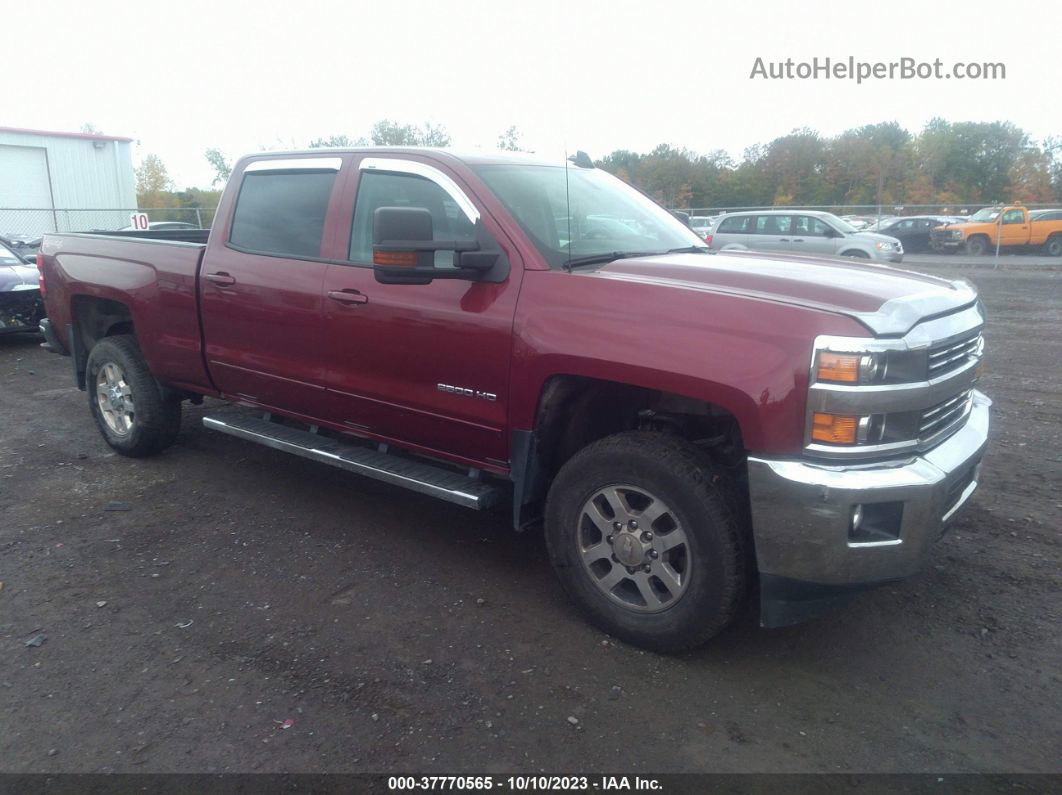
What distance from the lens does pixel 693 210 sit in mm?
30234

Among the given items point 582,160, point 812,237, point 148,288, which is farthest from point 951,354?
point 812,237

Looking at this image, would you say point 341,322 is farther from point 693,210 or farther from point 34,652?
point 693,210

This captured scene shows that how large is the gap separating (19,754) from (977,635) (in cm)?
374

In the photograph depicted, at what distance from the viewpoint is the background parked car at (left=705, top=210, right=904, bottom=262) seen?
63.6 ft

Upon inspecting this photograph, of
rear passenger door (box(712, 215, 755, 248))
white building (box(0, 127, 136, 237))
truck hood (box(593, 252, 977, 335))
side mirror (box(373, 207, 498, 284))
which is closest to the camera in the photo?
truck hood (box(593, 252, 977, 335))

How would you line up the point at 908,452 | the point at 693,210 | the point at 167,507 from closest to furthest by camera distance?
the point at 908,452 < the point at 167,507 < the point at 693,210

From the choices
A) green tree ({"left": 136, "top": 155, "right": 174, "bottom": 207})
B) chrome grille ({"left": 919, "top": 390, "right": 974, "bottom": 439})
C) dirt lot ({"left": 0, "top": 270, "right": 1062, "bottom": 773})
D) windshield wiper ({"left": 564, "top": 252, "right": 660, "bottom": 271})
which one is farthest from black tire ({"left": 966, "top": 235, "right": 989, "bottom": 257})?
green tree ({"left": 136, "top": 155, "right": 174, "bottom": 207})

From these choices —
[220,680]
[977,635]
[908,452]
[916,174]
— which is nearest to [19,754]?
[220,680]

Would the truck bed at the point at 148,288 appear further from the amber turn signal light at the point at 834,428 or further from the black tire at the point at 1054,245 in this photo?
the black tire at the point at 1054,245

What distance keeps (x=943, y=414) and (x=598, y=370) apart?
1.39 m

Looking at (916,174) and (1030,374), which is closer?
(1030,374)

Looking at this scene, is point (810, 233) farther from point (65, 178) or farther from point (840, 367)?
point (65, 178)

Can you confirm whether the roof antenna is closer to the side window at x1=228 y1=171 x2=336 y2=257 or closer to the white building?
the side window at x1=228 y1=171 x2=336 y2=257

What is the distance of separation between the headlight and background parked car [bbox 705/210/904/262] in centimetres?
1690
